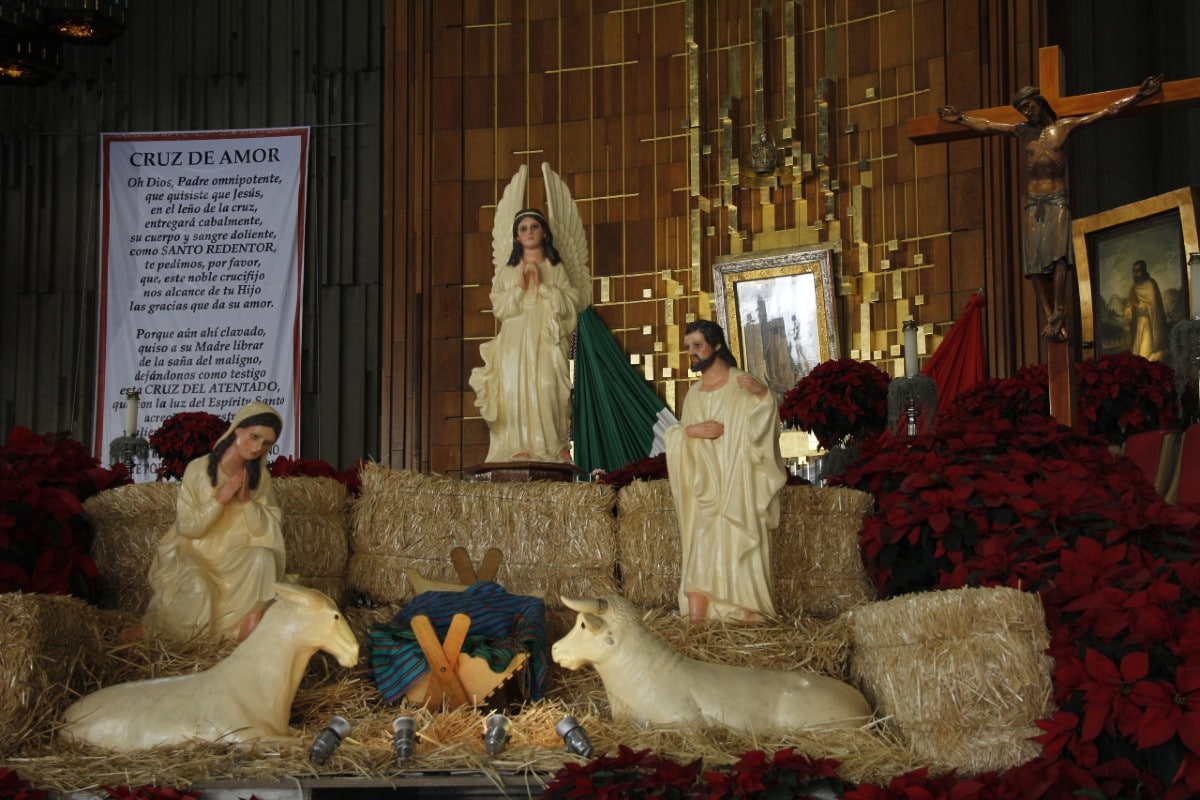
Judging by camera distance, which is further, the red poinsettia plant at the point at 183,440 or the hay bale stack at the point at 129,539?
the red poinsettia plant at the point at 183,440

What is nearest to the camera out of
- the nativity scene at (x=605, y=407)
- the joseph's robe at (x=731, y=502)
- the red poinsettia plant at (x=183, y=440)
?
the nativity scene at (x=605, y=407)

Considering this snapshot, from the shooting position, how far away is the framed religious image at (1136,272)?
8438mm

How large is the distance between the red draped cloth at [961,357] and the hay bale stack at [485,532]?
124 inches

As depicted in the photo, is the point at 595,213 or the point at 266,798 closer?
the point at 266,798

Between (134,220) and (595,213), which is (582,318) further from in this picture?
(134,220)

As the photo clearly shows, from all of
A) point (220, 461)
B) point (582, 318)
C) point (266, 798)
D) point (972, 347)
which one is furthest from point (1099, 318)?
point (266, 798)

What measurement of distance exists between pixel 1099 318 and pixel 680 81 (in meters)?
3.15

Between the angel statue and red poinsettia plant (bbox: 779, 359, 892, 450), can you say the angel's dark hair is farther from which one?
red poinsettia plant (bbox: 779, 359, 892, 450)

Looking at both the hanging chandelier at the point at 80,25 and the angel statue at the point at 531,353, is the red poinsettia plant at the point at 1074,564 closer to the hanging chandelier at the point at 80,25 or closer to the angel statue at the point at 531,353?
the angel statue at the point at 531,353

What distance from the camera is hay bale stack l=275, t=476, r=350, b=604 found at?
620cm

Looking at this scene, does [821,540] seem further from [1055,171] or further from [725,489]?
[1055,171]

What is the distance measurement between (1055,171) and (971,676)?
2.62 m

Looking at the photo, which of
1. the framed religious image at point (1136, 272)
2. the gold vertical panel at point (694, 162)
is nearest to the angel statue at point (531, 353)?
the gold vertical panel at point (694, 162)

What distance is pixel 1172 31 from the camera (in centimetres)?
1038
